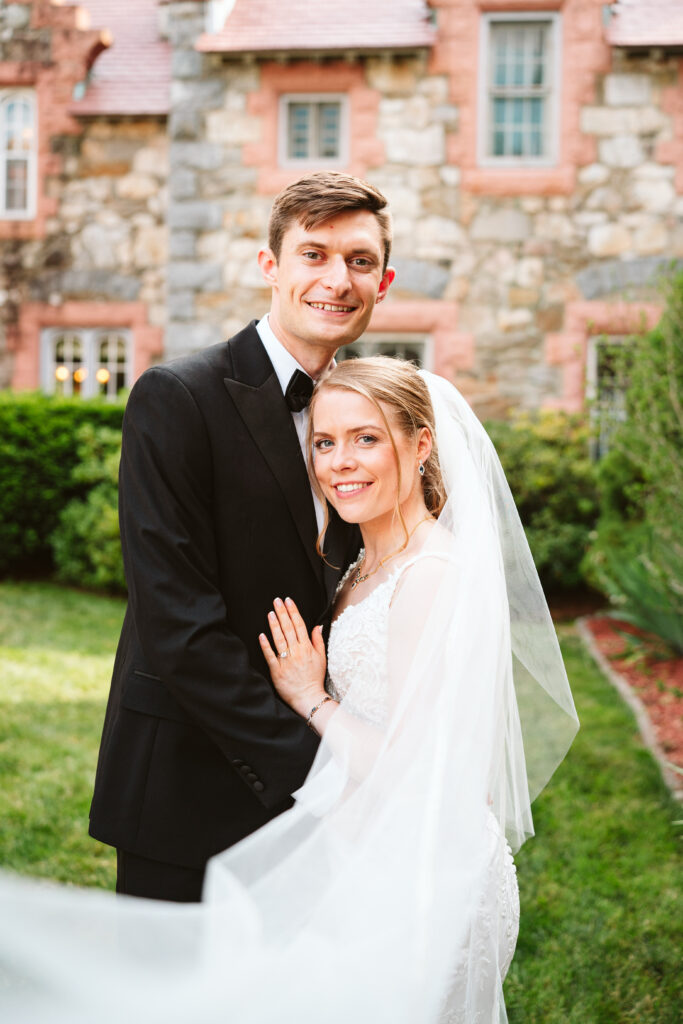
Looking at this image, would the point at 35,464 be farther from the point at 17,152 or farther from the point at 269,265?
the point at 269,265

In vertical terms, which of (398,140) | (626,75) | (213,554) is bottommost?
(213,554)

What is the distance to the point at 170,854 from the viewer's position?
94.1 inches

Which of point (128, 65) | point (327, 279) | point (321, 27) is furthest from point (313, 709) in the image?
Result: point (128, 65)

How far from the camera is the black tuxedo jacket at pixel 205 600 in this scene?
2248 millimetres

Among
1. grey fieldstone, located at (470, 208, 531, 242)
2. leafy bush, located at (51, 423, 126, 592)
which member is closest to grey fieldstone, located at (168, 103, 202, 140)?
grey fieldstone, located at (470, 208, 531, 242)

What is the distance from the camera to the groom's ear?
2.65m

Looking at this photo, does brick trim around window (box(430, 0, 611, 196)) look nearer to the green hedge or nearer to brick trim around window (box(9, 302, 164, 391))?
the green hedge

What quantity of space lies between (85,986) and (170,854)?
34.3 inches

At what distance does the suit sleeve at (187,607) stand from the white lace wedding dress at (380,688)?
211 mm

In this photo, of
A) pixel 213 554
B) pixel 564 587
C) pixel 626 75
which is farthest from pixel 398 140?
pixel 213 554

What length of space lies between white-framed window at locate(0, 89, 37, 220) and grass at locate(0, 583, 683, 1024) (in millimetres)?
7699

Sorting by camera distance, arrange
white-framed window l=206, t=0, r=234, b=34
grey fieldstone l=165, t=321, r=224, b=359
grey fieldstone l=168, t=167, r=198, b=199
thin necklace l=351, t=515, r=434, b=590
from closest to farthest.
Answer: thin necklace l=351, t=515, r=434, b=590 → white-framed window l=206, t=0, r=234, b=34 → grey fieldstone l=168, t=167, r=198, b=199 → grey fieldstone l=165, t=321, r=224, b=359

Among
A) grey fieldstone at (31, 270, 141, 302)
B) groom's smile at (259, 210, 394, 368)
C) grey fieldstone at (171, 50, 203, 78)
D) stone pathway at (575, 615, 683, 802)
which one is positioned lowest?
stone pathway at (575, 615, 683, 802)

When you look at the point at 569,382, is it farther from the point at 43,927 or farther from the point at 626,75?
the point at 43,927
